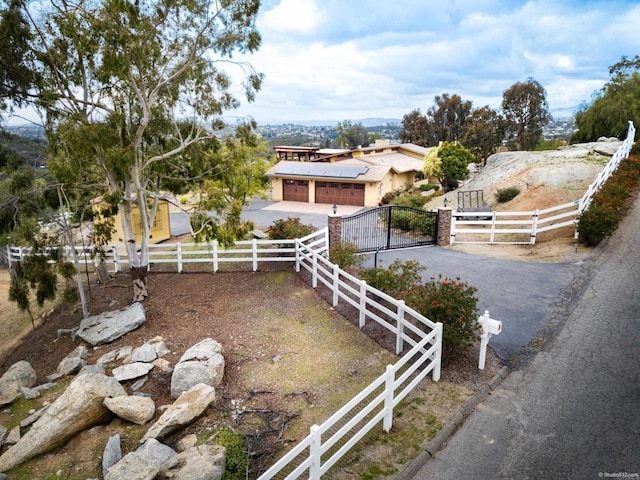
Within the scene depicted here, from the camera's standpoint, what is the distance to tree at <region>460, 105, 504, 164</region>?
55.1 meters

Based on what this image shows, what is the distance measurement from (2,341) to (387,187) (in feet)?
92.9

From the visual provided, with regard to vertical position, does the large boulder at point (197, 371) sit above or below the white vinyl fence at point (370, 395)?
below

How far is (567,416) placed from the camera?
673 cm

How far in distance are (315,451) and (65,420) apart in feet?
14.6

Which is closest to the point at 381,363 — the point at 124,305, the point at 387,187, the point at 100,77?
the point at 124,305

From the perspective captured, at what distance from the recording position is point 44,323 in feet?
47.6

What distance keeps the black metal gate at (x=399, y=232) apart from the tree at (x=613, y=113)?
24775 mm

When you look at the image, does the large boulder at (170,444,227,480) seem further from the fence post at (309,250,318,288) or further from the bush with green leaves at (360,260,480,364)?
the fence post at (309,250,318,288)

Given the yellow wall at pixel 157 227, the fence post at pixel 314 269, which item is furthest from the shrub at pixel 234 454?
the yellow wall at pixel 157 227

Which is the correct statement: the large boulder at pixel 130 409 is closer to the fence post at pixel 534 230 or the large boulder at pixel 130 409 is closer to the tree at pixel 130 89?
the tree at pixel 130 89

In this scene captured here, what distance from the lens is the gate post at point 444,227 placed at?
56.4ft

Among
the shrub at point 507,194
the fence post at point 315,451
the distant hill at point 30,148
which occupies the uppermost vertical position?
the distant hill at point 30,148

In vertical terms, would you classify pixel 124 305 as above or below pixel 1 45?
below

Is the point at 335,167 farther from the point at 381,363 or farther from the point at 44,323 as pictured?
the point at 381,363
